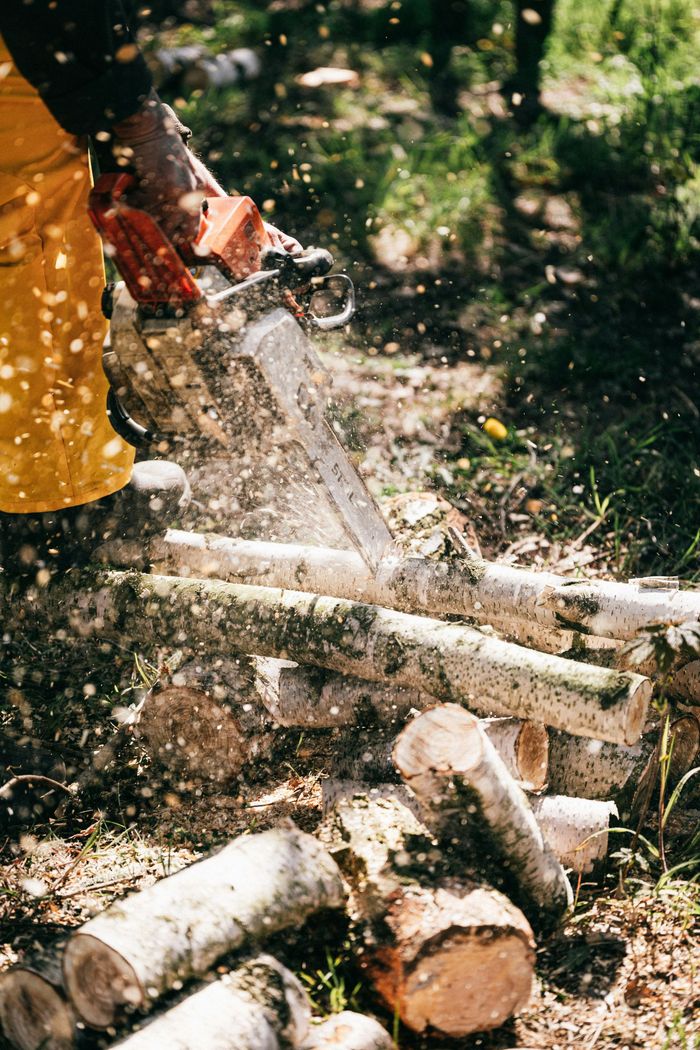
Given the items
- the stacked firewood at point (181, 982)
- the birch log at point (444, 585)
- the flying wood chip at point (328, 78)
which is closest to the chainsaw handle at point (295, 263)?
the birch log at point (444, 585)

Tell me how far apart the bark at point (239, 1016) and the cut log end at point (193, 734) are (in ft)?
2.63

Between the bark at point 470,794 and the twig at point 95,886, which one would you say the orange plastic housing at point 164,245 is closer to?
the bark at point 470,794

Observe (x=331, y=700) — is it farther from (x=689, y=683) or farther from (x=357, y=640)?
(x=689, y=683)

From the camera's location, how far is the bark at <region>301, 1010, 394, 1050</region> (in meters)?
1.67

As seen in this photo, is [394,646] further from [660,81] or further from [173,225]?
[660,81]

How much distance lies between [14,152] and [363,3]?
5.11 meters

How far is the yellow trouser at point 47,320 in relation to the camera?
2359 mm

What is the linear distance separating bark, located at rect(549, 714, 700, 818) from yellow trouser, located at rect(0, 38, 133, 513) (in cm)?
146

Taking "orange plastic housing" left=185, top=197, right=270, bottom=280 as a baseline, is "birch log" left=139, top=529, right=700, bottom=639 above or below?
below

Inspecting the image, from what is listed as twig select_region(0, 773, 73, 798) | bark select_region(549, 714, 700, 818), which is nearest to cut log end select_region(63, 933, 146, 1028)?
twig select_region(0, 773, 73, 798)

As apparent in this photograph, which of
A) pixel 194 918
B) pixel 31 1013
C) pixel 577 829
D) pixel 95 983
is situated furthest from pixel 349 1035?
pixel 577 829

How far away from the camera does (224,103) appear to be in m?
5.62

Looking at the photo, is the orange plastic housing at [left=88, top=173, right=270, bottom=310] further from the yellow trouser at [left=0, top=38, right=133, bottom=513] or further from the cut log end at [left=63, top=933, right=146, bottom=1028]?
the cut log end at [left=63, top=933, right=146, bottom=1028]

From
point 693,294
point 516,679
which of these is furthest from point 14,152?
point 693,294
